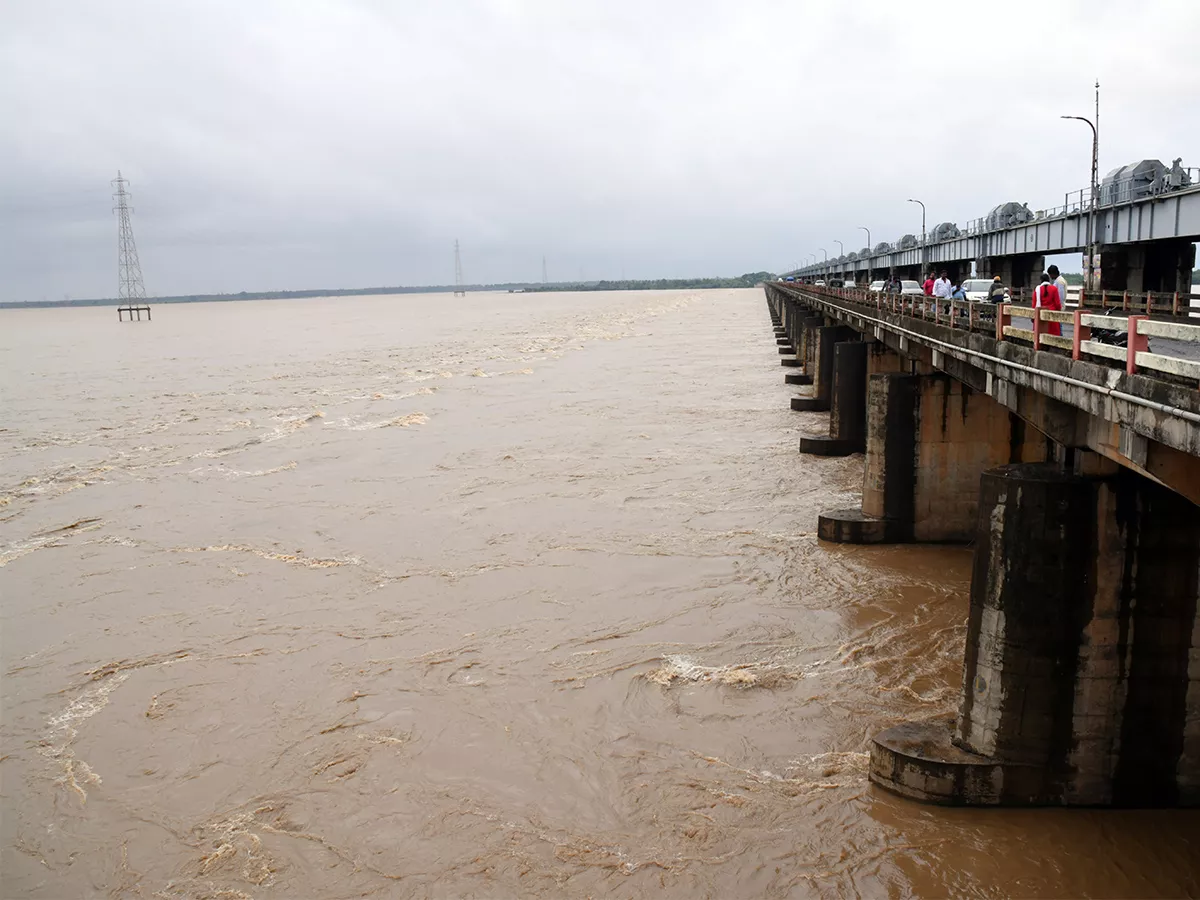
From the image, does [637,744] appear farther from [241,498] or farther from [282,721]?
[241,498]

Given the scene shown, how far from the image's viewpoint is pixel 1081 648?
27.9 ft

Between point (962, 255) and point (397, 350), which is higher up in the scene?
point (962, 255)

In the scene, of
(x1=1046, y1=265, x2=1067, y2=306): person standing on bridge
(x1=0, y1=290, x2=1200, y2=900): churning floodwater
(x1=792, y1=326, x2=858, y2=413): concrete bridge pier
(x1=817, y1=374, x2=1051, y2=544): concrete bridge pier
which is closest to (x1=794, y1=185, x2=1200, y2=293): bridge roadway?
(x1=792, y1=326, x2=858, y2=413): concrete bridge pier

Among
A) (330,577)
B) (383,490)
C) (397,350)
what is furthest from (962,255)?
(330,577)

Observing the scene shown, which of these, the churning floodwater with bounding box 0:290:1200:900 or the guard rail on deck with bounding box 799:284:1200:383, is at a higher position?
the guard rail on deck with bounding box 799:284:1200:383

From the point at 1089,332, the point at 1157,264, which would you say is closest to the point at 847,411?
the point at 1089,332

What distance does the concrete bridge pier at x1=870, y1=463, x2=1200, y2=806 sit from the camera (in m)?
8.29

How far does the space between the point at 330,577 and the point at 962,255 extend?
51.0 meters

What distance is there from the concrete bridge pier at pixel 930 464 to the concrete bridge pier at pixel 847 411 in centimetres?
763

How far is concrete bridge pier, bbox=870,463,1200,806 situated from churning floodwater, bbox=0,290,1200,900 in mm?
364

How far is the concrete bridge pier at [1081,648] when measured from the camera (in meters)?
8.29

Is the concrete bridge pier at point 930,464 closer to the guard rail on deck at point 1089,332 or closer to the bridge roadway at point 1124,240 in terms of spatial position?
the guard rail on deck at point 1089,332

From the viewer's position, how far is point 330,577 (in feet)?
53.0

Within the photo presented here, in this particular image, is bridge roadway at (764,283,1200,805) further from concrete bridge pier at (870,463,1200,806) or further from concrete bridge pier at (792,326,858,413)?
concrete bridge pier at (792,326,858,413)
